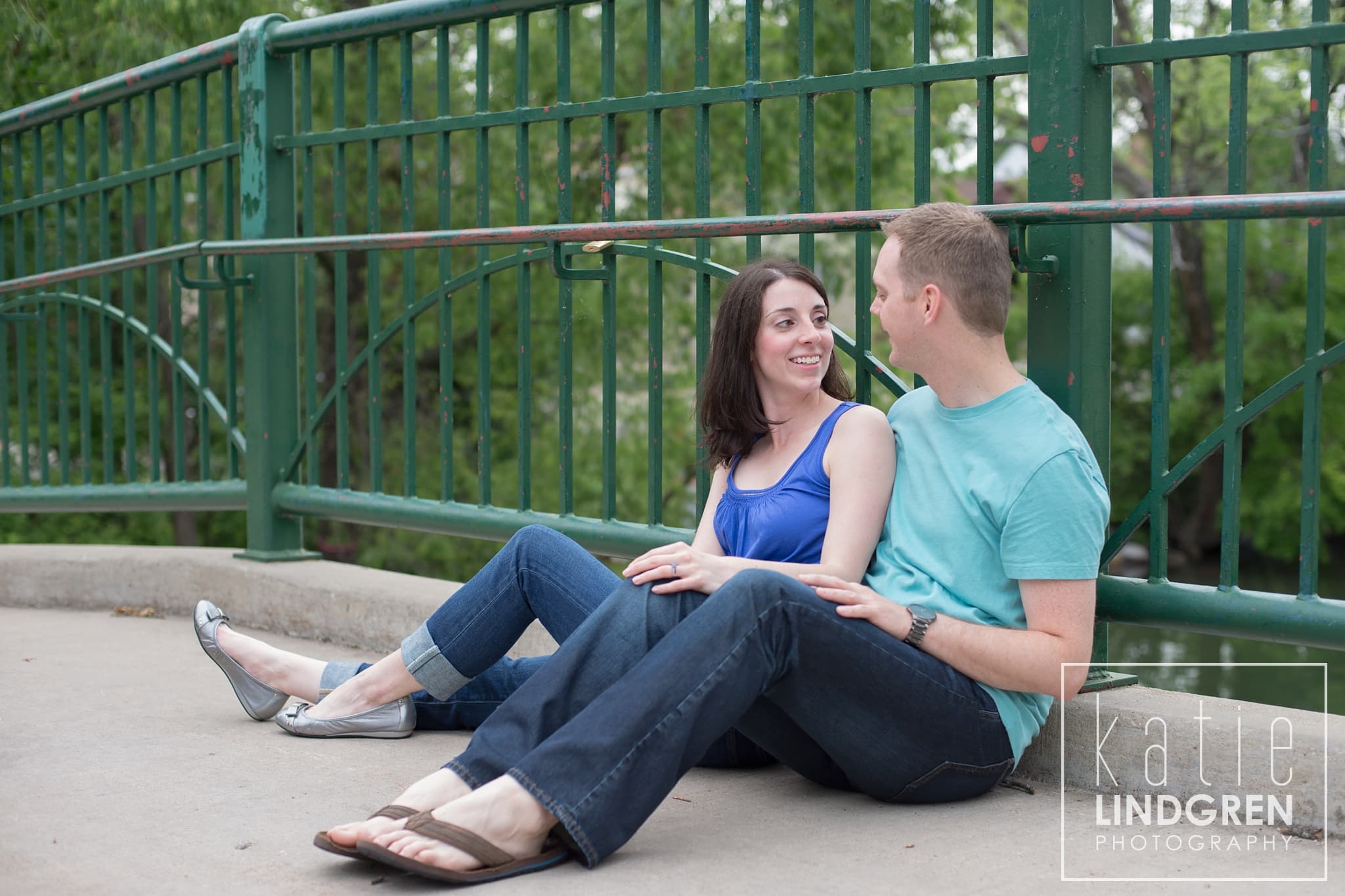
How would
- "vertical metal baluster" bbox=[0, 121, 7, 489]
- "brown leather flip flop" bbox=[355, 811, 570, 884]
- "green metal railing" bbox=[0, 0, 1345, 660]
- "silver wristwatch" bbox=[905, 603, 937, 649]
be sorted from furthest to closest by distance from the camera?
"vertical metal baluster" bbox=[0, 121, 7, 489] → "green metal railing" bbox=[0, 0, 1345, 660] → "silver wristwatch" bbox=[905, 603, 937, 649] → "brown leather flip flop" bbox=[355, 811, 570, 884]

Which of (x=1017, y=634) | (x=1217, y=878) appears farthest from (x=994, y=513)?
(x=1217, y=878)

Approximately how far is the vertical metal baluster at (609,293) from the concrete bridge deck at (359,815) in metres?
0.82

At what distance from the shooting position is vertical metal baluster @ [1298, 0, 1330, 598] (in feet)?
8.36

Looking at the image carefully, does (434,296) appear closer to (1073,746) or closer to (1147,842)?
(1073,746)

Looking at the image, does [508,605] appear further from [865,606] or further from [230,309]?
[230,309]

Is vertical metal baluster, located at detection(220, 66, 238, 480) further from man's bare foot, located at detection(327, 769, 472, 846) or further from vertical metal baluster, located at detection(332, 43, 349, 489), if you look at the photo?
man's bare foot, located at detection(327, 769, 472, 846)

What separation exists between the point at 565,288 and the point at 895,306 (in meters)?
1.41

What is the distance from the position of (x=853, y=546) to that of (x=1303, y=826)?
895 mm

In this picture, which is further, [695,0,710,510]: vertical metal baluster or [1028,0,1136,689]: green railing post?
[695,0,710,510]: vertical metal baluster

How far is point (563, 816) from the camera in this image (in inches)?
87.6

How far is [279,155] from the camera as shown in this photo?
4.73m

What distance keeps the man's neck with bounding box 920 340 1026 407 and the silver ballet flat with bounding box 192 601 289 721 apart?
1.66 metres

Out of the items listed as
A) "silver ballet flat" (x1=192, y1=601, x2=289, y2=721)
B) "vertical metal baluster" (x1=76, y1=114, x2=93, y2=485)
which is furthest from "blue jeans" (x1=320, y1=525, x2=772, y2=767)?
"vertical metal baluster" (x1=76, y1=114, x2=93, y2=485)

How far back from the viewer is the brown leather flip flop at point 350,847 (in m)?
2.26
